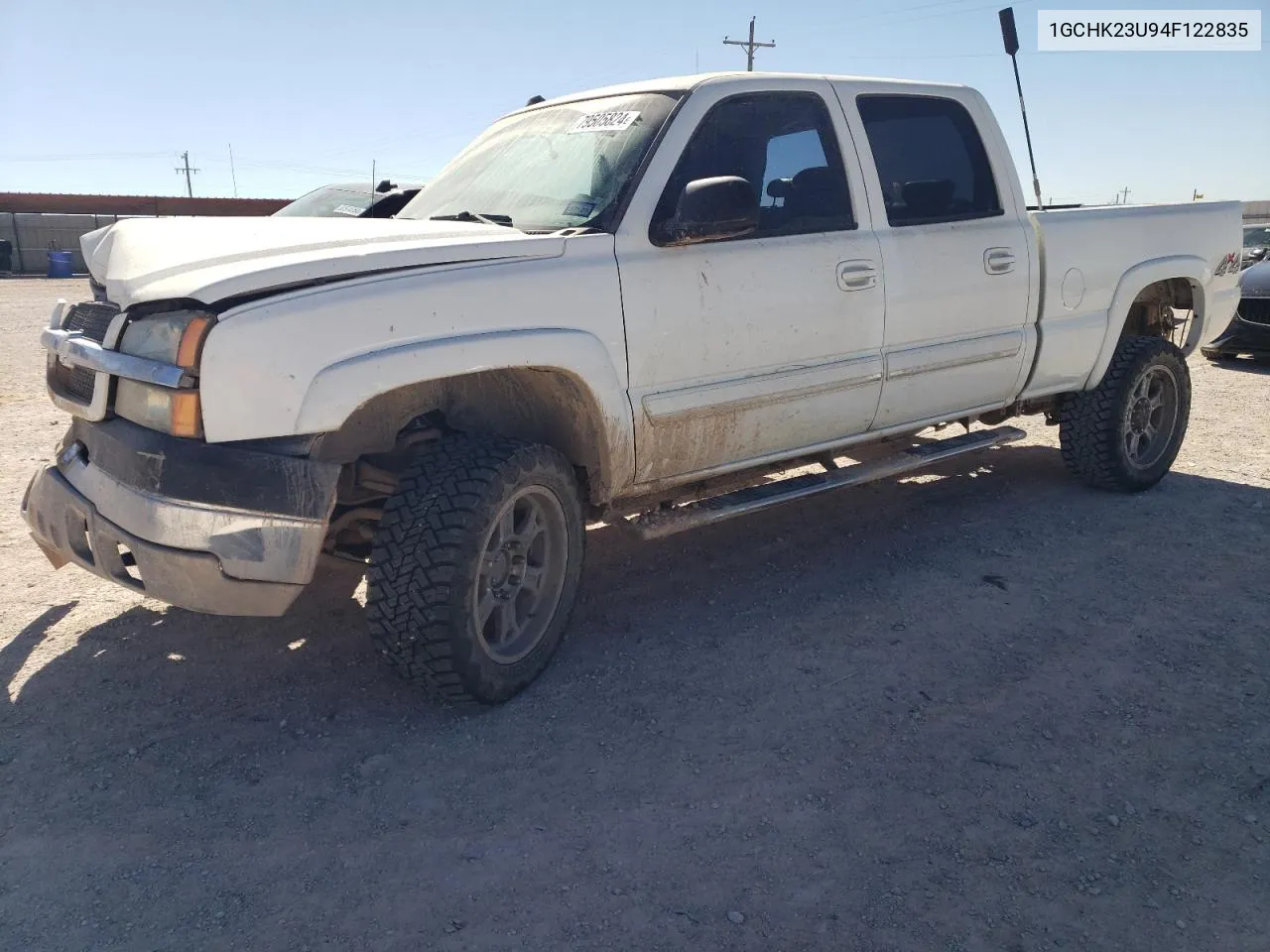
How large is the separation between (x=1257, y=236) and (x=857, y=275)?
12.2 m

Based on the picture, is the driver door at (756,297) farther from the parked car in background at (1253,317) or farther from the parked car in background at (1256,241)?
the parked car in background at (1256,241)

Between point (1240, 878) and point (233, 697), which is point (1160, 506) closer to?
point (1240, 878)

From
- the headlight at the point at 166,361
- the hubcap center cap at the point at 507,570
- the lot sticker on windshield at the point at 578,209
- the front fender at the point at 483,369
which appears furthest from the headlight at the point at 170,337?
the lot sticker on windshield at the point at 578,209

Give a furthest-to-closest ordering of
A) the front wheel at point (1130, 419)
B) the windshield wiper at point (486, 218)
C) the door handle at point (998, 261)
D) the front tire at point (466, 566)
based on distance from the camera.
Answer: the front wheel at point (1130, 419), the door handle at point (998, 261), the windshield wiper at point (486, 218), the front tire at point (466, 566)

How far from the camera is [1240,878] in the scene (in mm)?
2658

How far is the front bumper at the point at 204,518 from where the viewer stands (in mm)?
2936

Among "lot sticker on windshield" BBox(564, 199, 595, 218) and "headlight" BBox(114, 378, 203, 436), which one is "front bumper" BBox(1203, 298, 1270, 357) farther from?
"headlight" BBox(114, 378, 203, 436)

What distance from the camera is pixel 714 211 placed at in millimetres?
3611

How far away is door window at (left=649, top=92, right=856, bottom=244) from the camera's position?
157 inches

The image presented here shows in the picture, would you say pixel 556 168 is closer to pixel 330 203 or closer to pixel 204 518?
pixel 204 518

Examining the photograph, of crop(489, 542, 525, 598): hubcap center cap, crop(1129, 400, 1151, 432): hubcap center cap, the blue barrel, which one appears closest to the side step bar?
crop(489, 542, 525, 598): hubcap center cap

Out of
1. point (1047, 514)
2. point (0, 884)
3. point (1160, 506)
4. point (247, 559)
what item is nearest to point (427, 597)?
point (247, 559)

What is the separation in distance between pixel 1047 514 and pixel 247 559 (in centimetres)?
426

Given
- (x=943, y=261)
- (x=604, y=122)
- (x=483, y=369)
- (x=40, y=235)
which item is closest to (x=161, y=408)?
(x=483, y=369)
